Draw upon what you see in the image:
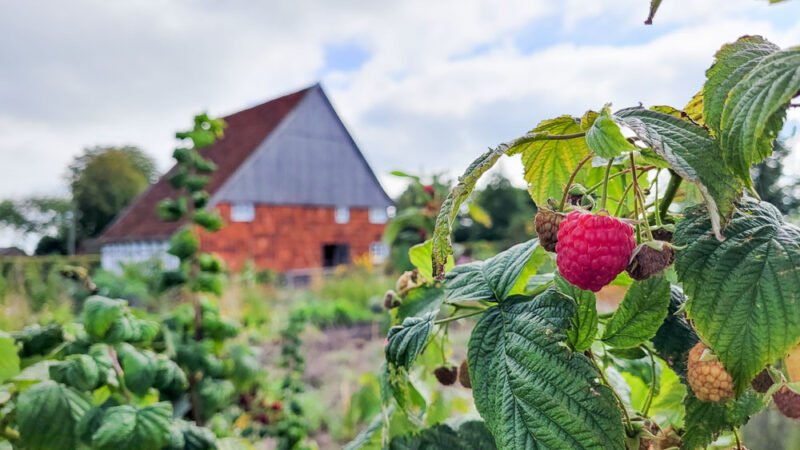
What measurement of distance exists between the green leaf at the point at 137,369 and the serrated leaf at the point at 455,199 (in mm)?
741

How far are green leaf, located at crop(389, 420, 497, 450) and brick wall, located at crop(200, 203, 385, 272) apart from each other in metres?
10.1

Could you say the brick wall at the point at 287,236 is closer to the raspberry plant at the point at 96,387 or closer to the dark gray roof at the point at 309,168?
the dark gray roof at the point at 309,168

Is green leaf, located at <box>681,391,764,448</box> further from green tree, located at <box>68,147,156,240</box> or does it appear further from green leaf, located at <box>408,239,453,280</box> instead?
green tree, located at <box>68,147,156,240</box>

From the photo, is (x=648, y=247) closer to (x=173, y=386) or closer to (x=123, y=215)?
(x=173, y=386)

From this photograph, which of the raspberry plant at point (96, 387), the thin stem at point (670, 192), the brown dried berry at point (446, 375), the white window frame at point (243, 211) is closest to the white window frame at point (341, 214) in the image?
the white window frame at point (243, 211)

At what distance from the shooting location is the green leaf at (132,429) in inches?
32.6

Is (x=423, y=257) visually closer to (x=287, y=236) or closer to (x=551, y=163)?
(x=551, y=163)

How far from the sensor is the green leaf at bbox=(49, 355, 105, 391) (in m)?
0.85

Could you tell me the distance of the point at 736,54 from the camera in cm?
40

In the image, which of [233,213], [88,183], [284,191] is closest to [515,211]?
[284,191]

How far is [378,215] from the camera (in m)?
15.1

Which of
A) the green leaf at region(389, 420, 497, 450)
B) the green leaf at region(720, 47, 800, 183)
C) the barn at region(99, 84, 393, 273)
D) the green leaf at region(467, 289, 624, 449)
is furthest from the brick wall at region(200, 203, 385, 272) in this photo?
the green leaf at region(720, 47, 800, 183)

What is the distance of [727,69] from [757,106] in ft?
0.27

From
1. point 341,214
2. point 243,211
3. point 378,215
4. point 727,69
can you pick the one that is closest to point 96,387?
point 727,69
